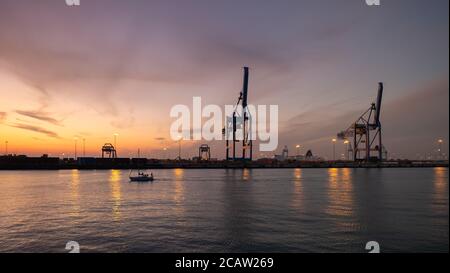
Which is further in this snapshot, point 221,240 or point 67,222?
point 67,222

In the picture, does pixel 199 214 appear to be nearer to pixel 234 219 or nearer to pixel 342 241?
pixel 234 219

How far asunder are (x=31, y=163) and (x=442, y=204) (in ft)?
569

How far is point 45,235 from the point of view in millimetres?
24406

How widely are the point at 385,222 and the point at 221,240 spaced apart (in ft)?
51.6

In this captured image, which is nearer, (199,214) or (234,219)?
(234,219)
